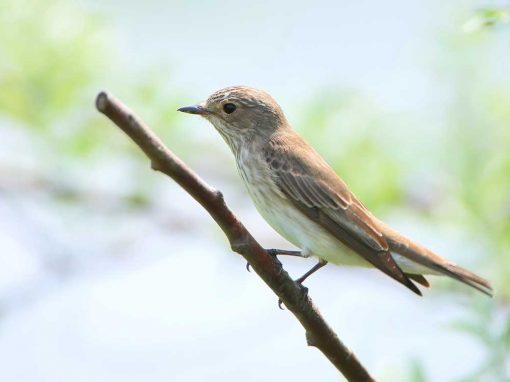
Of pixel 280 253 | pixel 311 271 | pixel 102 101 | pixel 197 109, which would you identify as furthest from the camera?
pixel 197 109

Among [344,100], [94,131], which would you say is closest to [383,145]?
[344,100]

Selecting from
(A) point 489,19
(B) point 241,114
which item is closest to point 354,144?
(B) point 241,114

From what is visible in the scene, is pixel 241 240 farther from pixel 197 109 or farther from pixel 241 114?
pixel 241 114

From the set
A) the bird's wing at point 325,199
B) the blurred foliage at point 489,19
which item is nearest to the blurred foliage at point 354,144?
the bird's wing at point 325,199

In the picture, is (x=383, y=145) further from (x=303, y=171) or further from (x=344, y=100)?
(x=303, y=171)

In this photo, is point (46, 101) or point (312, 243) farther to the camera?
point (46, 101)
